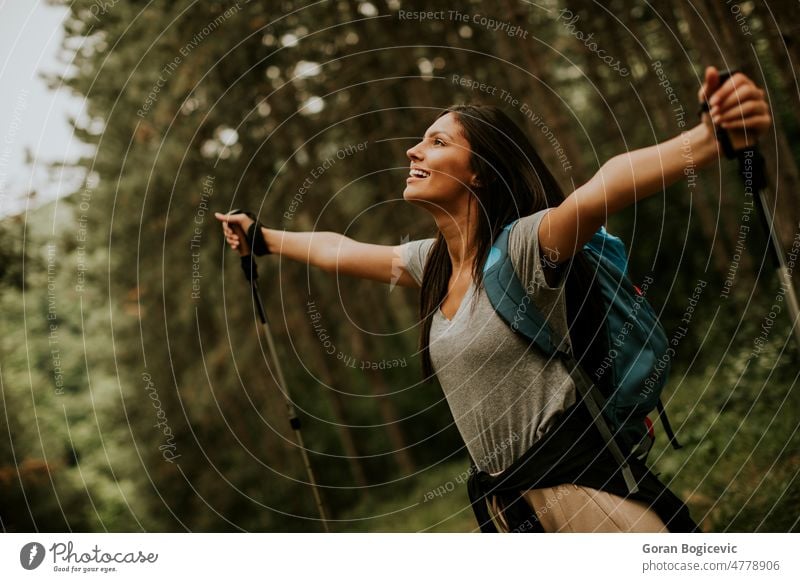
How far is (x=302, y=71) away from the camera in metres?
7.95

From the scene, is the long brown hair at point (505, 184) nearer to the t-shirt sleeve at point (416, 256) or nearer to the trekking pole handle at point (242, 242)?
the t-shirt sleeve at point (416, 256)

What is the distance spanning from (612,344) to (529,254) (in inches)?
16.4

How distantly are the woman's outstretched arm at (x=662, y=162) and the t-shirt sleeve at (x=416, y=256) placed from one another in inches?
34.2

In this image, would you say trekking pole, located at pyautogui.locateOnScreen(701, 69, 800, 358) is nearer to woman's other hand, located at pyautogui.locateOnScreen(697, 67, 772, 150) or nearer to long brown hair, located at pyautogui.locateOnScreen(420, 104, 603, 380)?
woman's other hand, located at pyautogui.locateOnScreen(697, 67, 772, 150)

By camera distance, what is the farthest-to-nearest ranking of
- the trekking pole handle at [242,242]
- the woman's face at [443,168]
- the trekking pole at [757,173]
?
the trekking pole handle at [242,242] → the woman's face at [443,168] → the trekking pole at [757,173]

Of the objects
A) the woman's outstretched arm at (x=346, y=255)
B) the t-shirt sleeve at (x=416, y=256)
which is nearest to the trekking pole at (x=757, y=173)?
the t-shirt sleeve at (x=416, y=256)

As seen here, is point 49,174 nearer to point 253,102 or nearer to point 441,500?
point 253,102

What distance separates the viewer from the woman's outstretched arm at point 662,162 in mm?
1882

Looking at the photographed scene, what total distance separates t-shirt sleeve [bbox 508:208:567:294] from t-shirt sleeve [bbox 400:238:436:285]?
64cm

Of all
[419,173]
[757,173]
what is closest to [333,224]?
[419,173]

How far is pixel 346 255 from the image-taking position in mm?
3172
